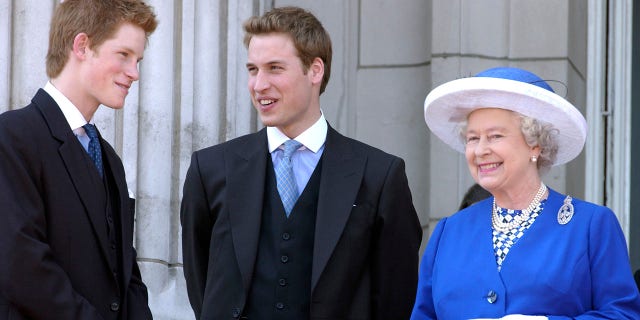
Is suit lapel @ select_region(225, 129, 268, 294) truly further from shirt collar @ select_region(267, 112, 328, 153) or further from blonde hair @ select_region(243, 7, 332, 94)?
blonde hair @ select_region(243, 7, 332, 94)

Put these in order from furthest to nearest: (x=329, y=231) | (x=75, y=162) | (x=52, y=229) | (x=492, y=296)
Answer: (x=329, y=231), (x=75, y=162), (x=52, y=229), (x=492, y=296)

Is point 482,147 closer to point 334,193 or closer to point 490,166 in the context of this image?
point 490,166

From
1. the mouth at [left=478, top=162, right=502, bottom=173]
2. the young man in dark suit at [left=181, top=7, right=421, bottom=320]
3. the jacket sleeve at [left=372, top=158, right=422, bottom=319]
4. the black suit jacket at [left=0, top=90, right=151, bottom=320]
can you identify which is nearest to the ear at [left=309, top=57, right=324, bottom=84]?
the young man in dark suit at [left=181, top=7, right=421, bottom=320]

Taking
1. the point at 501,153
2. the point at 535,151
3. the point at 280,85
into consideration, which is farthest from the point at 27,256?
the point at 535,151

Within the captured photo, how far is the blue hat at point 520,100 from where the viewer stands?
4.17m

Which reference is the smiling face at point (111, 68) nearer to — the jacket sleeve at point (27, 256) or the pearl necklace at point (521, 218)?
the jacket sleeve at point (27, 256)

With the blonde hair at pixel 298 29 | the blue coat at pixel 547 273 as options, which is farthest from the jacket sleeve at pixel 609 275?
the blonde hair at pixel 298 29

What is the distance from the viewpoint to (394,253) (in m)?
4.87

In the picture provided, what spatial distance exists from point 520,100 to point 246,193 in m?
1.13

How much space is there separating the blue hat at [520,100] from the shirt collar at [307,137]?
0.67m

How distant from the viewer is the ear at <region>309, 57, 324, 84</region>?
505 cm

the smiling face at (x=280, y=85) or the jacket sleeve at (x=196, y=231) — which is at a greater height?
the smiling face at (x=280, y=85)

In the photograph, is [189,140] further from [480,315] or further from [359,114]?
[480,315]

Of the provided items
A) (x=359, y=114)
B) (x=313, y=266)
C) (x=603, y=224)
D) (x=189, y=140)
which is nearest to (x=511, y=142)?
(x=603, y=224)
